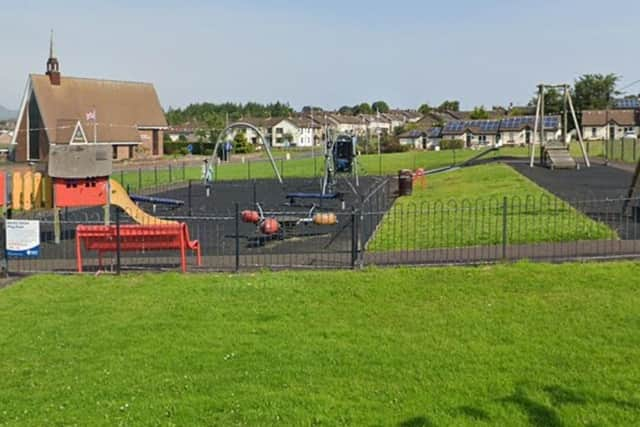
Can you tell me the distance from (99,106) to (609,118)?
229 ft

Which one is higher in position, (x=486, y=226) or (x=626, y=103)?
(x=626, y=103)

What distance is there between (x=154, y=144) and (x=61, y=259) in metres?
67.8

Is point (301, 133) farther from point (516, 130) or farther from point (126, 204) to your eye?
point (126, 204)

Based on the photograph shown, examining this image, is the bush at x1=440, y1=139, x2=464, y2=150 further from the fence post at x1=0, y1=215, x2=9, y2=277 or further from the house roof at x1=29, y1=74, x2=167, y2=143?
the fence post at x1=0, y1=215, x2=9, y2=277

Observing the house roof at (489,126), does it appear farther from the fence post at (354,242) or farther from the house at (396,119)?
the fence post at (354,242)

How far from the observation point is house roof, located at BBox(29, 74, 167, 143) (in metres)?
68.2

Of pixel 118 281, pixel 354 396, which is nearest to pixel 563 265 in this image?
pixel 354 396

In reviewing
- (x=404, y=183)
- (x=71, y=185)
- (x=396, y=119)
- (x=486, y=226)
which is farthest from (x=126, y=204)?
(x=396, y=119)

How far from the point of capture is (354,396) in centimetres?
633

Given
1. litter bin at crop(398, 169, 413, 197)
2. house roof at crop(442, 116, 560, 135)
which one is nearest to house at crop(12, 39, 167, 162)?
litter bin at crop(398, 169, 413, 197)

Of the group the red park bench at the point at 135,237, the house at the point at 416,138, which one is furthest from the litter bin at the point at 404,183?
the house at the point at 416,138

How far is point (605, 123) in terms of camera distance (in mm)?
101750

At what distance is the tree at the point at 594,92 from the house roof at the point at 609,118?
28.8ft

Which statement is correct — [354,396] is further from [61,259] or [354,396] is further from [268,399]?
[61,259]
